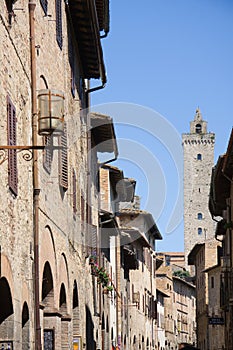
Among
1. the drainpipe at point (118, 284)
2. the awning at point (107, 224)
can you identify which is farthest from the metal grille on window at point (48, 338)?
the drainpipe at point (118, 284)

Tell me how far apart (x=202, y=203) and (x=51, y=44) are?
135 meters

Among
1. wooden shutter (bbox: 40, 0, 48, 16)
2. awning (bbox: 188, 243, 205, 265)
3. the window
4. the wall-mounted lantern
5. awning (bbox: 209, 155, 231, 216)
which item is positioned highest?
awning (bbox: 188, 243, 205, 265)

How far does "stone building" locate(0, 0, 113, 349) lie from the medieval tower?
12237 cm

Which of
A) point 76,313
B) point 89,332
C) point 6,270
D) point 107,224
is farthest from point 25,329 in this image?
point 107,224

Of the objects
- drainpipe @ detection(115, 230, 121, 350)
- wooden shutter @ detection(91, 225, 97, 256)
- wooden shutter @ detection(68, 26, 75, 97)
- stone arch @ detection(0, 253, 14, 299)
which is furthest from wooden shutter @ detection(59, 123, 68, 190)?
drainpipe @ detection(115, 230, 121, 350)

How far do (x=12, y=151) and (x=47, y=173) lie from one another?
419 centimetres

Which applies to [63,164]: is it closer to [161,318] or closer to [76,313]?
[76,313]

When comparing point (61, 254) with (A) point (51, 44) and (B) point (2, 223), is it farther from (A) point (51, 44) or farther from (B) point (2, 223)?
(B) point (2, 223)

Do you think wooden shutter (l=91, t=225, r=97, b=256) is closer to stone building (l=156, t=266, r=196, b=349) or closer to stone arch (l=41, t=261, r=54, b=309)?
stone arch (l=41, t=261, r=54, b=309)

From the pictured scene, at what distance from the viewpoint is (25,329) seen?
1405 cm

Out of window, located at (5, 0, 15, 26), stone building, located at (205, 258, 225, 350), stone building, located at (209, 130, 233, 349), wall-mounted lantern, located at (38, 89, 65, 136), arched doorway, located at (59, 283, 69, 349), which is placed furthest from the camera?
stone building, located at (205, 258, 225, 350)

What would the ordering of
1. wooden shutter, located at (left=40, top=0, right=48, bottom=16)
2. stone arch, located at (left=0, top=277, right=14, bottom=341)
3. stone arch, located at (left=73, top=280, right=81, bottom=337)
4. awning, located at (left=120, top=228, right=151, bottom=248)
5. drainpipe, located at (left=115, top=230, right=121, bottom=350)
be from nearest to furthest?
stone arch, located at (left=0, top=277, right=14, bottom=341) < wooden shutter, located at (left=40, top=0, right=48, bottom=16) < stone arch, located at (left=73, top=280, right=81, bottom=337) < drainpipe, located at (left=115, top=230, right=121, bottom=350) < awning, located at (left=120, top=228, right=151, bottom=248)

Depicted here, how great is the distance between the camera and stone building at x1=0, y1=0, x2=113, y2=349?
1237 centimetres

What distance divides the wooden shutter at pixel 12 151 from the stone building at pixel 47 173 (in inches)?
0.6
